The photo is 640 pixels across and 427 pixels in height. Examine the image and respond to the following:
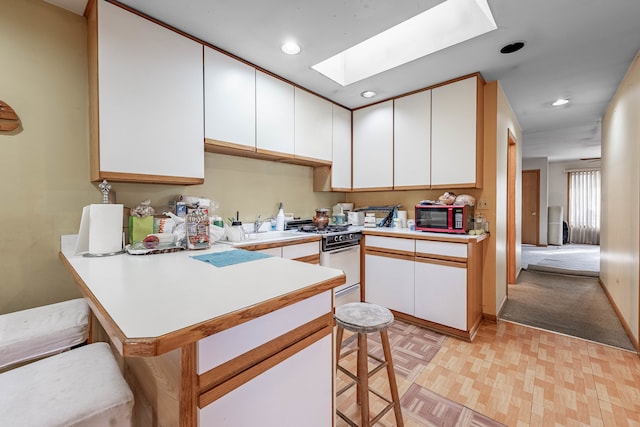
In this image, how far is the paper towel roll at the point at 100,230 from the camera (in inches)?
57.3

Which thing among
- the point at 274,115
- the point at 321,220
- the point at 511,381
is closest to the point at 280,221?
the point at 321,220

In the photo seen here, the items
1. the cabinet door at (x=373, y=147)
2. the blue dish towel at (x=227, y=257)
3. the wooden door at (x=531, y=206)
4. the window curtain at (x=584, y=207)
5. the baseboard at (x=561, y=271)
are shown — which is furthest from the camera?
the window curtain at (x=584, y=207)

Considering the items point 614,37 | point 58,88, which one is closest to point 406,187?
point 614,37

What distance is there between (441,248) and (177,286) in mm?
2195

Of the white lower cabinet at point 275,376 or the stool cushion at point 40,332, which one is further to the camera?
the stool cushion at point 40,332

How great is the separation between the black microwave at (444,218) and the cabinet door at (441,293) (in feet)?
1.22

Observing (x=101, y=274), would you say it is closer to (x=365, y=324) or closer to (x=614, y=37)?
(x=365, y=324)

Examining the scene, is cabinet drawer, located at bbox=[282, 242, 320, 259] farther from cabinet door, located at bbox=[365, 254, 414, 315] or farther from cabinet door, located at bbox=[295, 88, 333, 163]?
cabinet door, located at bbox=[295, 88, 333, 163]

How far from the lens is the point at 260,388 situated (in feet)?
2.62

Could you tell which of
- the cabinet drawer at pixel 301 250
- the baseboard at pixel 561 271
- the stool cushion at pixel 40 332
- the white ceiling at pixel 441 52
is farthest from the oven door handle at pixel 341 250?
the baseboard at pixel 561 271

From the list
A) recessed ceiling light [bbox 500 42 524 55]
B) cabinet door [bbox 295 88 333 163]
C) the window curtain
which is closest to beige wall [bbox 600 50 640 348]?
recessed ceiling light [bbox 500 42 524 55]

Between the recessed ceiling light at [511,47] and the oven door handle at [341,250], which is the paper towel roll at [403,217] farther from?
the recessed ceiling light at [511,47]

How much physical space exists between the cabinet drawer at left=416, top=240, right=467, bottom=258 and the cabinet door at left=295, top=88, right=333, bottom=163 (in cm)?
138

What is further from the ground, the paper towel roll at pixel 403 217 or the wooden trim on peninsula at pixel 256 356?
the paper towel roll at pixel 403 217
